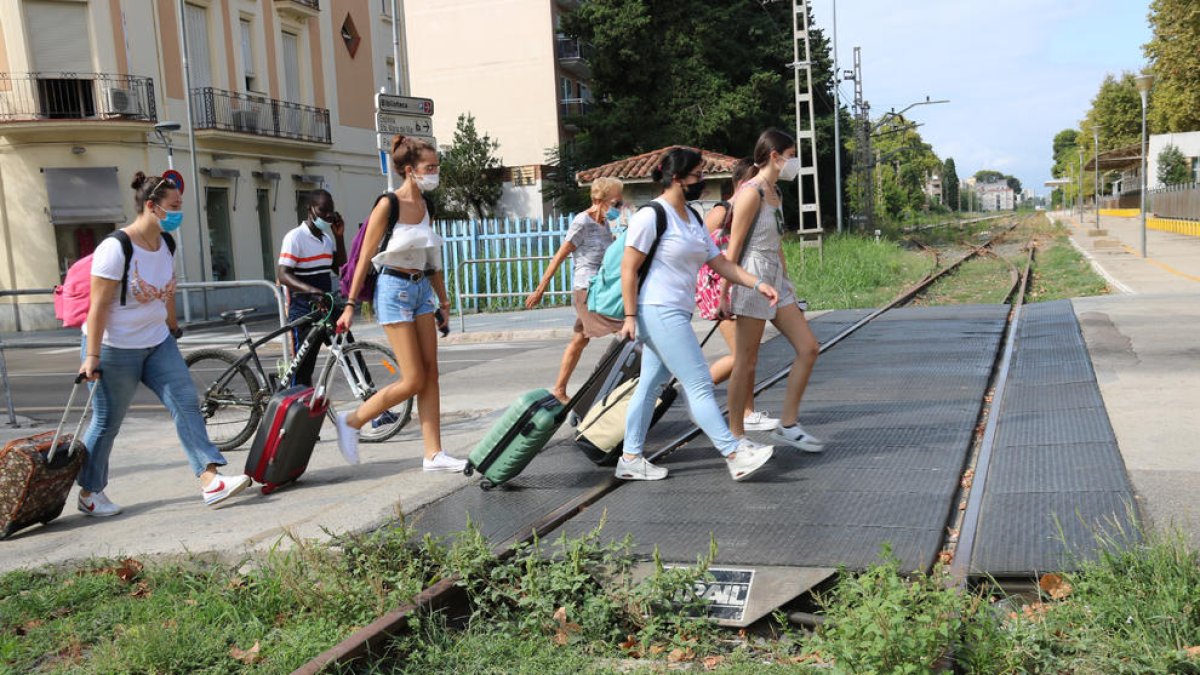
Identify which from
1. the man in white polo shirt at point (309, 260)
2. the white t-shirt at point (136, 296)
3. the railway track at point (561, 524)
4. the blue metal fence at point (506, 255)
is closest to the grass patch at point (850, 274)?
the blue metal fence at point (506, 255)

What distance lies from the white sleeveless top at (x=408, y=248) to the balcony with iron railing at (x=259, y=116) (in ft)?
79.2

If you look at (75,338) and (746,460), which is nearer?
(746,460)

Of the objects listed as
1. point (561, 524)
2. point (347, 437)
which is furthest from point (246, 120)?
point (561, 524)

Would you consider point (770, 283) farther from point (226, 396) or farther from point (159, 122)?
point (159, 122)

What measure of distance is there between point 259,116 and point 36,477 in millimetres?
26617

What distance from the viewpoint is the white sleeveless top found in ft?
20.1

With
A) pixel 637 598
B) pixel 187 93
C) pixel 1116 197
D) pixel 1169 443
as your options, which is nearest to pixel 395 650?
pixel 637 598

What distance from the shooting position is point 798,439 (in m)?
6.40

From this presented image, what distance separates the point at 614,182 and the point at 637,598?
4.51m

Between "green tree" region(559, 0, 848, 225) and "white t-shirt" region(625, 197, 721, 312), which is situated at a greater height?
"green tree" region(559, 0, 848, 225)

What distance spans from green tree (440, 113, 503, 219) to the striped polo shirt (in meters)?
35.4

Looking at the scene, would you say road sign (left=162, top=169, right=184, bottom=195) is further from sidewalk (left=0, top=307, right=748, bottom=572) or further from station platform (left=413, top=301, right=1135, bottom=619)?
station platform (left=413, top=301, right=1135, bottom=619)

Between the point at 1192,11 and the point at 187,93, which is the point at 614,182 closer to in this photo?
the point at 187,93

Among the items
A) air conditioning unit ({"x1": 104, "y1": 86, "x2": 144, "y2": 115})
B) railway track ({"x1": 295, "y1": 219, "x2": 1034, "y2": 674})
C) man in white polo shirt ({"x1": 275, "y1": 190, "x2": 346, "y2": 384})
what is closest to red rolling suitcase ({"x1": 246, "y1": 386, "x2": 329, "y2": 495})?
man in white polo shirt ({"x1": 275, "y1": 190, "x2": 346, "y2": 384})
